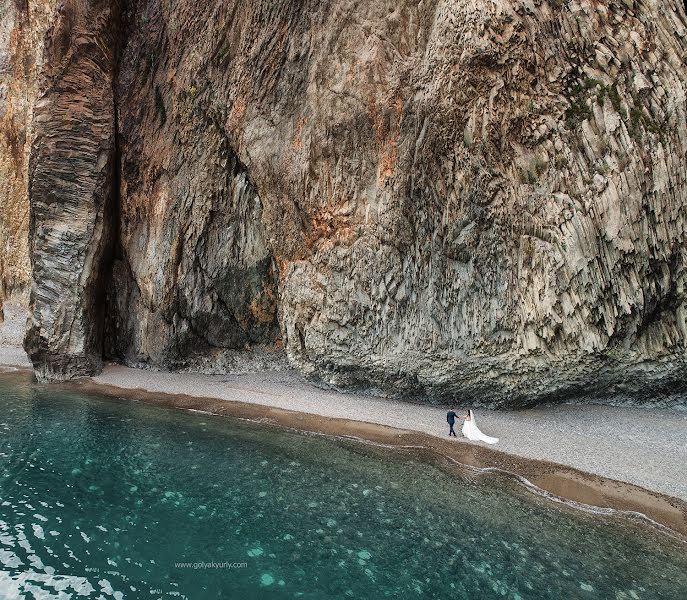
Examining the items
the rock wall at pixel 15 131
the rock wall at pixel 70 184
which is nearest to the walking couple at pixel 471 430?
the rock wall at pixel 70 184

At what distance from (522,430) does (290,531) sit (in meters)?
10.6

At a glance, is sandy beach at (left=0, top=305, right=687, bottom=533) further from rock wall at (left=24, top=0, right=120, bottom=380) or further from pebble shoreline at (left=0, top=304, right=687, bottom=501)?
rock wall at (left=24, top=0, right=120, bottom=380)

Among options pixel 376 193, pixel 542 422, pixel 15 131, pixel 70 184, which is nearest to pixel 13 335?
pixel 70 184

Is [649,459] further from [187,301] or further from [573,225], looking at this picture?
[187,301]

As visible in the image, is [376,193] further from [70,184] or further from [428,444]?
[70,184]

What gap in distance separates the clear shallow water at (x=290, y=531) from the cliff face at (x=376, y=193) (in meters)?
7.41

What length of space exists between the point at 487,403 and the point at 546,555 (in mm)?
9965

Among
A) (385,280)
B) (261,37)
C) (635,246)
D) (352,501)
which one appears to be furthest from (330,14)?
(352,501)

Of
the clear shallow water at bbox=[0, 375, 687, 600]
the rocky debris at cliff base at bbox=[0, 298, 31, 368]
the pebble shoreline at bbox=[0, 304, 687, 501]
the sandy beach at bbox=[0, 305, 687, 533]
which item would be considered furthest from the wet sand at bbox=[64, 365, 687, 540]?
the rocky debris at cliff base at bbox=[0, 298, 31, 368]

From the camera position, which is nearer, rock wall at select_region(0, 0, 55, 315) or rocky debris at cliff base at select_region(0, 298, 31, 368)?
rocky debris at cliff base at select_region(0, 298, 31, 368)

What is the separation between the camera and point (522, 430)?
16.8 m

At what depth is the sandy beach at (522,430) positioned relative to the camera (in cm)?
1272

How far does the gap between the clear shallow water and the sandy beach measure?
1339mm

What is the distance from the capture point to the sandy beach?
501 inches
